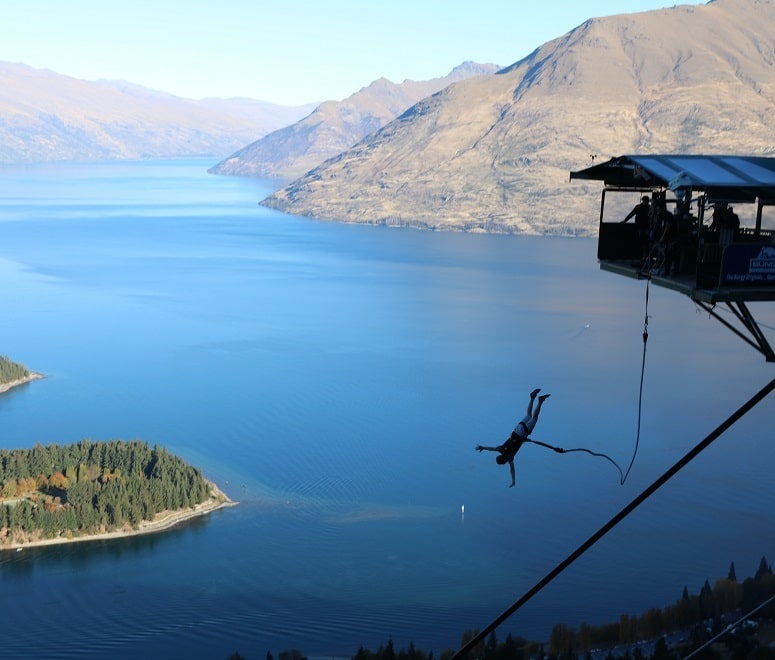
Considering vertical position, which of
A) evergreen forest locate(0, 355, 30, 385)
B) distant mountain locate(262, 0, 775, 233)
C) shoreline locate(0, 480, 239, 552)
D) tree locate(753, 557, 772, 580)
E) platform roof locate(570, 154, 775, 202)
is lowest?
shoreline locate(0, 480, 239, 552)

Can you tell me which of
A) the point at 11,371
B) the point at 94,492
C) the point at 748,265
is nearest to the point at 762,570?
the point at 94,492

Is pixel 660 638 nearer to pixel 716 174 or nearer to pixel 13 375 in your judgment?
pixel 716 174

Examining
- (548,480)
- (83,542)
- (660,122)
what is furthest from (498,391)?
(660,122)

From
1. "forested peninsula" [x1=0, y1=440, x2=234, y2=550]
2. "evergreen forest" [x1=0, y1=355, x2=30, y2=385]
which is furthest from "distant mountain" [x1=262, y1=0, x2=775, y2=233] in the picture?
"forested peninsula" [x1=0, y1=440, x2=234, y2=550]

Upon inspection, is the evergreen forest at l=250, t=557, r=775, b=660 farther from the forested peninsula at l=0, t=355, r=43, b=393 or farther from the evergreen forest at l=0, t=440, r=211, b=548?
the forested peninsula at l=0, t=355, r=43, b=393

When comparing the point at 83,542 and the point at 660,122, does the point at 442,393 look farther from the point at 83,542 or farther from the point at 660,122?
the point at 660,122

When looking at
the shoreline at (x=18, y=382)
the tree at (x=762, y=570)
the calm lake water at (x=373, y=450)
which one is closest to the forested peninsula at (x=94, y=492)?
the calm lake water at (x=373, y=450)

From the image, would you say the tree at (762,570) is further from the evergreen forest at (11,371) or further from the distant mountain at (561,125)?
the distant mountain at (561,125)
